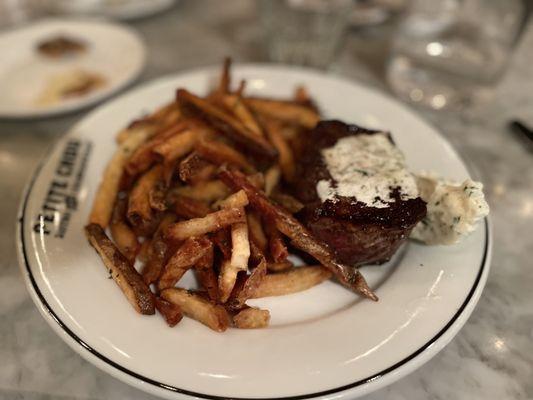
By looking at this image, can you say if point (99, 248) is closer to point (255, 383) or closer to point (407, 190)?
point (255, 383)

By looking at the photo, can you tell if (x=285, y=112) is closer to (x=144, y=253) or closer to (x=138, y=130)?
(x=138, y=130)

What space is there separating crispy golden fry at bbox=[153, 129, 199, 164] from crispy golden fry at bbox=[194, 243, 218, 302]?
51 cm

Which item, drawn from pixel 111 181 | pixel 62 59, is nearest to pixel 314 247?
pixel 111 181

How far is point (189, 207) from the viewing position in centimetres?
207

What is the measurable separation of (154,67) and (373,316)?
266 cm

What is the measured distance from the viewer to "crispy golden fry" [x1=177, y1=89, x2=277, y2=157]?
2.27m

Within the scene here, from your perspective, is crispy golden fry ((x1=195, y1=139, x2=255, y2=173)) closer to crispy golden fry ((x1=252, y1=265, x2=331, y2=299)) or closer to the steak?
the steak

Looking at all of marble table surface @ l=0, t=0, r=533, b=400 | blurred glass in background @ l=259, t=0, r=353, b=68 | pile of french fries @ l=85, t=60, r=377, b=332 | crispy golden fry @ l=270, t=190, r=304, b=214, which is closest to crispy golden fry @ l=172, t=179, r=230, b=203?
pile of french fries @ l=85, t=60, r=377, b=332

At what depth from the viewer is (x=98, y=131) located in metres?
2.59

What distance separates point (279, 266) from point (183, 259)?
40cm

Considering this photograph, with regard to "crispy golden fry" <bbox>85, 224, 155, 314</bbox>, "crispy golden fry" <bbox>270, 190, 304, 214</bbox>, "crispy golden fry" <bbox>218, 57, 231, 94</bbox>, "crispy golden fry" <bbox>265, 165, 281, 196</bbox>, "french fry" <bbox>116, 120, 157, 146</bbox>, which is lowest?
"crispy golden fry" <bbox>85, 224, 155, 314</bbox>

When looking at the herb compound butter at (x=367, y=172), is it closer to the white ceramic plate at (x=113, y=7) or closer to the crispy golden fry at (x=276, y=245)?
the crispy golden fry at (x=276, y=245)

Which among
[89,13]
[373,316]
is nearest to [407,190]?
[373,316]

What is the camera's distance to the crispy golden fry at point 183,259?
184 cm
